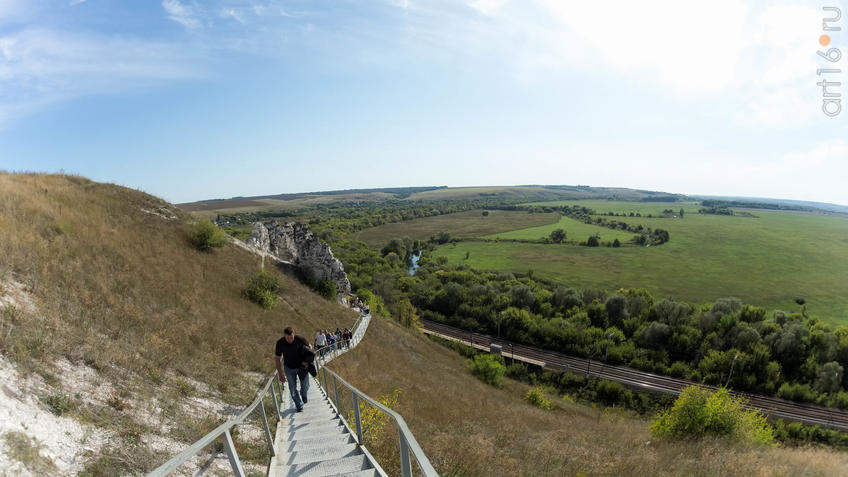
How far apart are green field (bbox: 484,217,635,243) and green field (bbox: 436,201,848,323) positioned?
198 inches

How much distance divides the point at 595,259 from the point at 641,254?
19790mm

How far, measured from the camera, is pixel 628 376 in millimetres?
43875

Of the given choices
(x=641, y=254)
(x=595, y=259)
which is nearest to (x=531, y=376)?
(x=595, y=259)

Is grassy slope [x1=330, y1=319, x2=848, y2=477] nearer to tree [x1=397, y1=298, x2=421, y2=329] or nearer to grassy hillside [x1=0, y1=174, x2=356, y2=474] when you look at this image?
grassy hillside [x1=0, y1=174, x2=356, y2=474]

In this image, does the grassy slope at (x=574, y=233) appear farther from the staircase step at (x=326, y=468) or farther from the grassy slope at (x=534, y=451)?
the staircase step at (x=326, y=468)

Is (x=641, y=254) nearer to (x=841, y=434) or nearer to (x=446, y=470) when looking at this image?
(x=841, y=434)

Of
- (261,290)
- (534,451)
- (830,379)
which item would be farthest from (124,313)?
(830,379)

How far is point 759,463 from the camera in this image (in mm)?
9406

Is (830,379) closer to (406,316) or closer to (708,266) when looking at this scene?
(406,316)

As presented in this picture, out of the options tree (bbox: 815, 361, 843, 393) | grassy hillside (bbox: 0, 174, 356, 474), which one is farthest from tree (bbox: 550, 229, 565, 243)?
grassy hillside (bbox: 0, 174, 356, 474)

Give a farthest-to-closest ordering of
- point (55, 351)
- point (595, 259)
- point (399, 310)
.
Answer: point (595, 259) < point (399, 310) < point (55, 351)

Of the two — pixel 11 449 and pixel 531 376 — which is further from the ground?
→ pixel 11 449

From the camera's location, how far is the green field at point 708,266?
78062 millimetres

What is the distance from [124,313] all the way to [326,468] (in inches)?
358
